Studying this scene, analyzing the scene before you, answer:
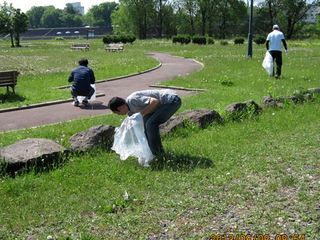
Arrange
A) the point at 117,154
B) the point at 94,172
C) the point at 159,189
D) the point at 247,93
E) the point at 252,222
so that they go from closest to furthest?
the point at 252,222 → the point at 159,189 → the point at 94,172 → the point at 117,154 → the point at 247,93

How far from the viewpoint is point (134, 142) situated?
702 cm

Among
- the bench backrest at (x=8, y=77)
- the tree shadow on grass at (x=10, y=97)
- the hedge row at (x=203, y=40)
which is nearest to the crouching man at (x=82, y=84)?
the tree shadow on grass at (x=10, y=97)

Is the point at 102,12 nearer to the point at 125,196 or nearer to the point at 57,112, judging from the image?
the point at 57,112

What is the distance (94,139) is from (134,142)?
0.91 metres

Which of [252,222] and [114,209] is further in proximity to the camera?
[114,209]

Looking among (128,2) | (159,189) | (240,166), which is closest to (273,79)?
(240,166)

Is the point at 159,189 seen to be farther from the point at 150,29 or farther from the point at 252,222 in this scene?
the point at 150,29

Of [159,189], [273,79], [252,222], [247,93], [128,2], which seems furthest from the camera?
[128,2]

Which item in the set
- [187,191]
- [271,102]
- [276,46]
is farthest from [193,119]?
[276,46]

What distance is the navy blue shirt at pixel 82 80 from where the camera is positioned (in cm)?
1320

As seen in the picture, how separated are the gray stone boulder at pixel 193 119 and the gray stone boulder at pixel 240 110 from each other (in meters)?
0.39

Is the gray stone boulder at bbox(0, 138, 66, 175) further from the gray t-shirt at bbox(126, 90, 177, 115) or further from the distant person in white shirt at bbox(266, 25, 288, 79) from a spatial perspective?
the distant person in white shirt at bbox(266, 25, 288, 79)

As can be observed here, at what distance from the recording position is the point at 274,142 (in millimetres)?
8055

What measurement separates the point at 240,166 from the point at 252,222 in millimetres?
2093
